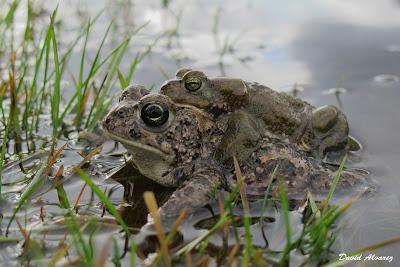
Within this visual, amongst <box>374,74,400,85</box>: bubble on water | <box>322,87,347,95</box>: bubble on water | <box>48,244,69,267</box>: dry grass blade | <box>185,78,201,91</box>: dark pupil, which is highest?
<box>185,78,201,91</box>: dark pupil

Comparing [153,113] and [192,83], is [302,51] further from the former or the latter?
[153,113]

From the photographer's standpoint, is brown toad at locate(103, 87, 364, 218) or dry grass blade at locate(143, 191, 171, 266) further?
brown toad at locate(103, 87, 364, 218)

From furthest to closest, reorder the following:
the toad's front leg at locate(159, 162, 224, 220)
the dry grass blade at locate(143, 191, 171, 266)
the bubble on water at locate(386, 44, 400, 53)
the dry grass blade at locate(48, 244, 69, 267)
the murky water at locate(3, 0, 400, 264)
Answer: the bubble on water at locate(386, 44, 400, 53), the murky water at locate(3, 0, 400, 264), the toad's front leg at locate(159, 162, 224, 220), the dry grass blade at locate(143, 191, 171, 266), the dry grass blade at locate(48, 244, 69, 267)

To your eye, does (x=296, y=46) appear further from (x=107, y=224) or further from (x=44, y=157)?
(x=107, y=224)

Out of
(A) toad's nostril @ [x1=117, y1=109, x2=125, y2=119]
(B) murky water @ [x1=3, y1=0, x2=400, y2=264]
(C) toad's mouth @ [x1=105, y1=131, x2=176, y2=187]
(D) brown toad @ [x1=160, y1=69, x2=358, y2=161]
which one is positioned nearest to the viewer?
(A) toad's nostril @ [x1=117, y1=109, x2=125, y2=119]

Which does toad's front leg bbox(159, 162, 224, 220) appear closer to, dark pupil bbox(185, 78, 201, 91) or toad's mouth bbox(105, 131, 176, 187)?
toad's mouth bbox(105, 131, 176, 187)

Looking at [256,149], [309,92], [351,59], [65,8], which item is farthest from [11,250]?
[65,8]

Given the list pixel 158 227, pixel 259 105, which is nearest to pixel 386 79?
pixel 259 105

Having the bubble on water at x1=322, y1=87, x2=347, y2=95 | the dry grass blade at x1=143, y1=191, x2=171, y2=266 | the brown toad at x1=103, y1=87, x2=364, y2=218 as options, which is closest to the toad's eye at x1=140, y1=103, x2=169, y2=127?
the brown toad at x1=103, y1=87, x2=364, y2=218
